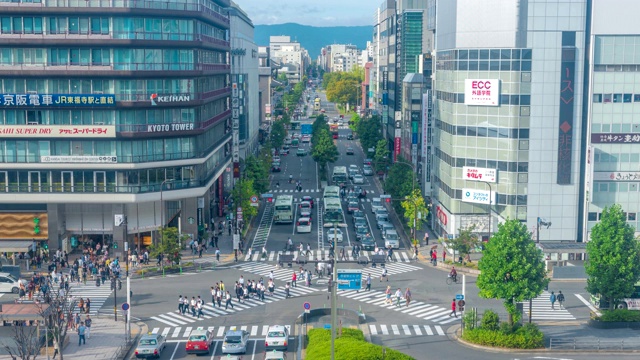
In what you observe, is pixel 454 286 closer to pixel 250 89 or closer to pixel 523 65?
pixel 523 65

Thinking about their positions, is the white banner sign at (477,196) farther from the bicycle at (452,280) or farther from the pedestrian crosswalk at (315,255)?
the bicycle at (452,280)

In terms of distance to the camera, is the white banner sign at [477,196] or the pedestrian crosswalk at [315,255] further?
the pedestrian crosswalk at [315,255]

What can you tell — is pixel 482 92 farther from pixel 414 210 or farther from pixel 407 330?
pixel 407 330

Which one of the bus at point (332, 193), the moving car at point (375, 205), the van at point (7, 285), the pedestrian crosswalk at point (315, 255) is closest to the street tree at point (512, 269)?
the pedestrian crosswalk at point (315, 255)

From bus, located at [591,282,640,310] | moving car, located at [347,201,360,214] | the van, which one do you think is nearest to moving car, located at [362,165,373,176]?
moving car, located at [347,201,360,214]


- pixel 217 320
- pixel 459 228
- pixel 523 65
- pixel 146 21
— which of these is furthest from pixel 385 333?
pixel 146 21

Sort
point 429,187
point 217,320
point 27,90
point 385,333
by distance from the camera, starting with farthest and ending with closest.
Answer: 1. point 429,187
2. point 27,90
3. point 217,320
4. point 385,333
